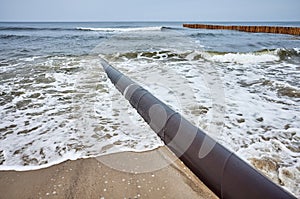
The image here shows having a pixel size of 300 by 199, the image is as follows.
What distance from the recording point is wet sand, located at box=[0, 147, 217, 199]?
171cm

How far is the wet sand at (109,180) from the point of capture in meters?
1.71

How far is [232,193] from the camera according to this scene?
4.33 feet

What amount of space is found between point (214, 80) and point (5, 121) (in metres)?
4.29

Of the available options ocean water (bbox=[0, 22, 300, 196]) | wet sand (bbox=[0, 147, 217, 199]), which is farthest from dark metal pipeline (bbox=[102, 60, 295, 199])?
ocean water (bbox=[0, 22, 300, 196])

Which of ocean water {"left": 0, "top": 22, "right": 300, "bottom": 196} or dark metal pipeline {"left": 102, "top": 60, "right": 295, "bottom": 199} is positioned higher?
dark metal pipeline {"left": 102, "top": 60, "right": 295, "bottom": 199}

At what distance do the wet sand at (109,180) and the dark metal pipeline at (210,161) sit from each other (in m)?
0.13

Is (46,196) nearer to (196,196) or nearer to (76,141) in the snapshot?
(76,141)

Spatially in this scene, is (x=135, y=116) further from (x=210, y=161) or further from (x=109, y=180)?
(x=210, y=161)

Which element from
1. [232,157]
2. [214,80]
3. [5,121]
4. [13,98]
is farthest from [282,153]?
[13,98]

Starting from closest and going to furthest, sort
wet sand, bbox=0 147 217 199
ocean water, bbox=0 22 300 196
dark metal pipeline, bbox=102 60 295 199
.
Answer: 1. dark metal pipeline, bbox=102 60 295 199
2. wet sand, bbox=0 147 217 199
3. ocean water, bbox=0 22 300 196

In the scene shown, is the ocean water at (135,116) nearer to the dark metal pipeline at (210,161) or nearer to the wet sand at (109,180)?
the wet sand at (109,180)

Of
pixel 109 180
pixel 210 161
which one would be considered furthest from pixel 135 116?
pixel 210 161

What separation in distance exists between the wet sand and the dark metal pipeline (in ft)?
0.43

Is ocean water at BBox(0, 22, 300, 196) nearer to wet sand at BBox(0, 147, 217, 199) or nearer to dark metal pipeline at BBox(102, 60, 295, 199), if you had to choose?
wet sand at BBox(0, 147, 217, 199)
